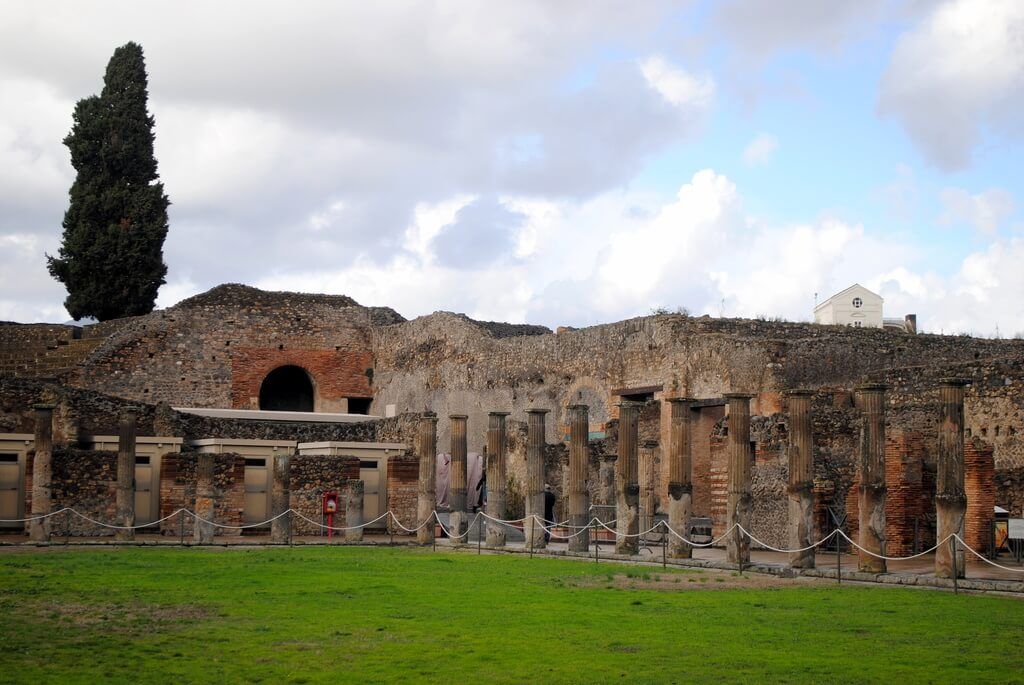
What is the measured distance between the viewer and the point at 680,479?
2609 cm

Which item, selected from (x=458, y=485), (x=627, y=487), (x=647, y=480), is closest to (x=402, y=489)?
A: (x=458, y=485)

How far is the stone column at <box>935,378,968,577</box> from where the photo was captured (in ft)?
67.2

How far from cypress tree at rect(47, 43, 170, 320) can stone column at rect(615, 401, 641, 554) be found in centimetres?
2451

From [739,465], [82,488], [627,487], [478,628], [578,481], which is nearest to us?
[478,628]

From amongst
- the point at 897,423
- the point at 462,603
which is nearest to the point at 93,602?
the point at 462,603

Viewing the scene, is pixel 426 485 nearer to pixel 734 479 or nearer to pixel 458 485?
pixel 458 485

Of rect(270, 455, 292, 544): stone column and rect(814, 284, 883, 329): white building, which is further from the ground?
rect(814, 284, 883, 329): white building

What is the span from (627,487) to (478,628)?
12.8 meters

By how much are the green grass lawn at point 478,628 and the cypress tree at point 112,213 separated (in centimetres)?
2591

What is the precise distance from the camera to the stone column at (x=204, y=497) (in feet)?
98.4

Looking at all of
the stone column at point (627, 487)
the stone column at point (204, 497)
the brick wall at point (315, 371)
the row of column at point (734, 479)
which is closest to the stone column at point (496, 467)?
the row of column at point (734, 479)

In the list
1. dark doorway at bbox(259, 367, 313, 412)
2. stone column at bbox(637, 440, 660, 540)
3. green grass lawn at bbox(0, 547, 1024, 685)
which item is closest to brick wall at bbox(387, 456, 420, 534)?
stone column at bbox(637, 440, 660, 540)

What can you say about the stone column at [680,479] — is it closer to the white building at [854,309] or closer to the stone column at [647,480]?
the stone column at [647,480]

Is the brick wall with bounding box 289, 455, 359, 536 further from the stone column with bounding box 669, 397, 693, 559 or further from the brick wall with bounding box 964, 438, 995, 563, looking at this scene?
the brick wall with bounding box 964, 438, 995, 563
